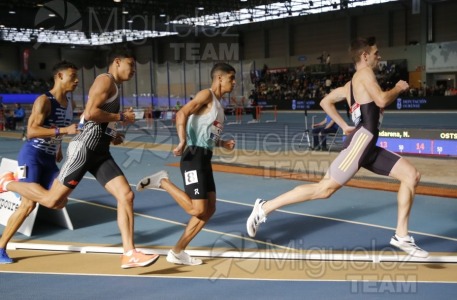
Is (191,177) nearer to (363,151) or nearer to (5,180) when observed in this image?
(363,151)

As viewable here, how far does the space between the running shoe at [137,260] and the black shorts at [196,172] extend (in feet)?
2.08

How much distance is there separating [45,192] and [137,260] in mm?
1139

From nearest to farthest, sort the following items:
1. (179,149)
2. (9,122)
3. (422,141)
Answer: (179,149)
(422,141)
(9,122)

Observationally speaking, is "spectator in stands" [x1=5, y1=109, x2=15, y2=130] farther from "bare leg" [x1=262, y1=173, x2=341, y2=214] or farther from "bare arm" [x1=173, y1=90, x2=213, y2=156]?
"bare leg" [x1=262, y1=173, x2=341, y2=214]

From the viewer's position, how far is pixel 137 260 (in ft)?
14.5

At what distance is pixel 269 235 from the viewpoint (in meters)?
5.90

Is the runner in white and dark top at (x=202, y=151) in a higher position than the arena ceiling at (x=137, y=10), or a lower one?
lower

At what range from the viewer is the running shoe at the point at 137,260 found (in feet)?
14.4

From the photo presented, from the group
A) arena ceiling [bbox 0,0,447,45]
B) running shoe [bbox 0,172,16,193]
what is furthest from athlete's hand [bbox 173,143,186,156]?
arena ceiling [bbox 0,0,447,45]

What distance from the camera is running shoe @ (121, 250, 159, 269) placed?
4398 millimetres

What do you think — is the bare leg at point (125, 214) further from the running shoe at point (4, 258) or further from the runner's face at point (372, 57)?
the runner's face at point (372, 57)

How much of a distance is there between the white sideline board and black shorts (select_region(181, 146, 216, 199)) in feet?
7.84

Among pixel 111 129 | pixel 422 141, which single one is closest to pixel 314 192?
pixel 111 129

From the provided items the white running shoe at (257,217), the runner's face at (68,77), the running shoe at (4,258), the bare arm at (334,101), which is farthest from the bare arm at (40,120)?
the bare arm at (334,101)
